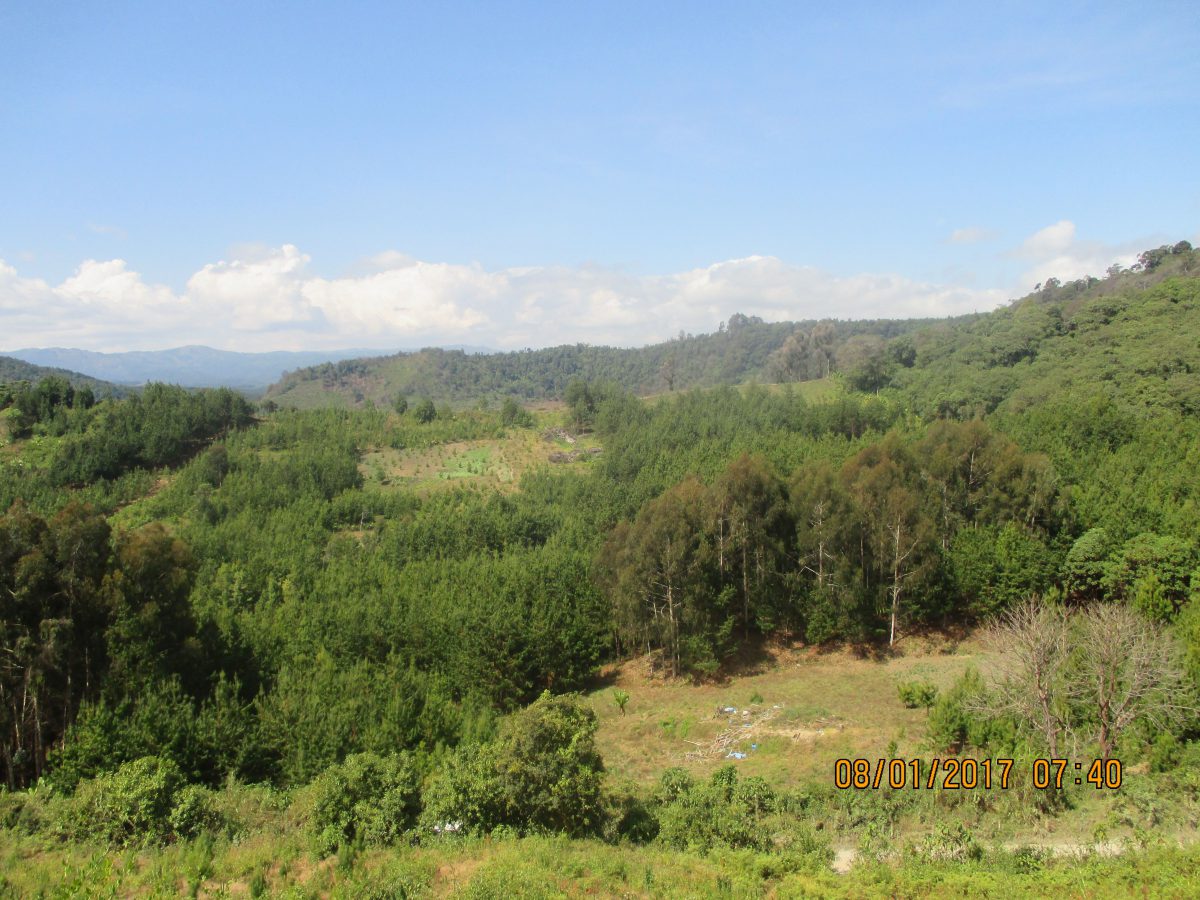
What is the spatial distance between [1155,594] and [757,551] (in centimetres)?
1470

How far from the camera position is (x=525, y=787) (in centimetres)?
1379

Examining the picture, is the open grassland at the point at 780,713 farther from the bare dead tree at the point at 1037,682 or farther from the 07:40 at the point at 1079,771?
the 07:40 at the point at 1079,771

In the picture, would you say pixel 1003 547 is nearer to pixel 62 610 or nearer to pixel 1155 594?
pixel 1155 594

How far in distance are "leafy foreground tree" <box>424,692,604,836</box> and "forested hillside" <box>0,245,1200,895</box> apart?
0.24 feet

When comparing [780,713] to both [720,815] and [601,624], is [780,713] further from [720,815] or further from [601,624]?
[720,815]

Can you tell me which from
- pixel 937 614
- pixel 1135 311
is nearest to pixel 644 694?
pixel 937 614

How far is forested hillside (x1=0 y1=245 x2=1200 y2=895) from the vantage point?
13547 mm

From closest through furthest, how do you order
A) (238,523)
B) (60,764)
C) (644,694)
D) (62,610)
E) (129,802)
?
(129,802), (60,764), (62,610), (644,694), (238,523)

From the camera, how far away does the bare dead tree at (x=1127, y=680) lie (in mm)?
15258

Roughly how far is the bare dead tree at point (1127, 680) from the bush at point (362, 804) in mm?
16248

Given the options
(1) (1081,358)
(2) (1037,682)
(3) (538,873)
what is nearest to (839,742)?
(2) (1037,682)

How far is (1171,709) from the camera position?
15.9 metres

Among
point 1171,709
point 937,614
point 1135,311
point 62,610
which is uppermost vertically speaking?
point 1135,311

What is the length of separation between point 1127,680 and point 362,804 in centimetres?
1788
